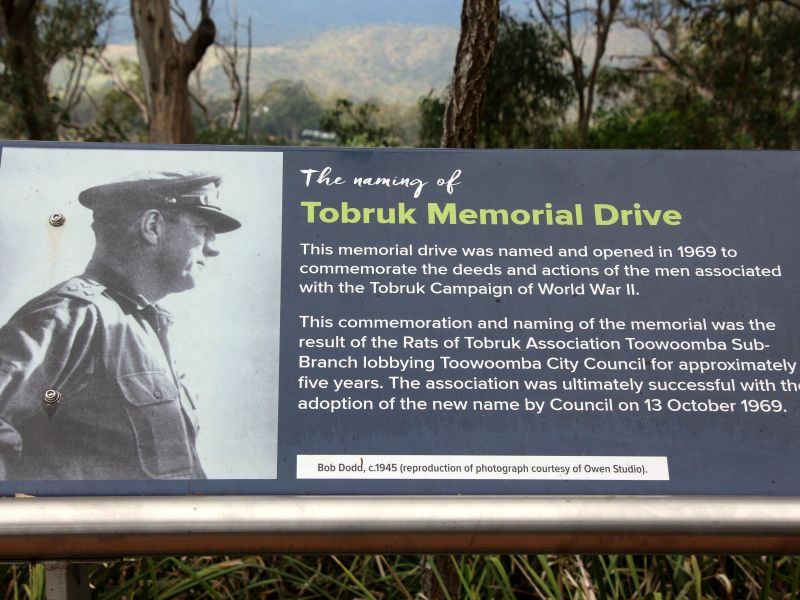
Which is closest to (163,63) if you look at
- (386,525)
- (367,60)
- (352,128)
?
(352,128)

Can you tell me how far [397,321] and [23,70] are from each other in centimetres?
956

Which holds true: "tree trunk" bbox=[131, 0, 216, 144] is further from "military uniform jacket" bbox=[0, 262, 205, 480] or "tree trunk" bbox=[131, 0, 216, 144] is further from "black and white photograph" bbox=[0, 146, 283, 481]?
"military uniform jacket" bbox=[0, 262, 205, 480]

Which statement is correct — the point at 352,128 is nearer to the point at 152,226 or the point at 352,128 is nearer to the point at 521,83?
the point at 521,83

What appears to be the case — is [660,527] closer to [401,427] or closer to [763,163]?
[401,427]

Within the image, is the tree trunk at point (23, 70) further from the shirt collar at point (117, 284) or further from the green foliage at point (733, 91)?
the shirt collar at point (117, 284)

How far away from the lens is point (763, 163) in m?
1.92

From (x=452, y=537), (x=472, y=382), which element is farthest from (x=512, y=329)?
(x=452, y=537)

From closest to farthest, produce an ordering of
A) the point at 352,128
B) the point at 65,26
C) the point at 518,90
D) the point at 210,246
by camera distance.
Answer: the point at 210,246
the point at 518,90
the point at 352,128
the point at 65,26

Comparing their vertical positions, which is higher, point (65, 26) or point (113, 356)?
point (65, 26)

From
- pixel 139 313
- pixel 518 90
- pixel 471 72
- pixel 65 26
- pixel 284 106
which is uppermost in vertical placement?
pixel 284 106

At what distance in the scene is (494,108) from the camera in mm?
11156

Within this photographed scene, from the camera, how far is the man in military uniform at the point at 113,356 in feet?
5.38

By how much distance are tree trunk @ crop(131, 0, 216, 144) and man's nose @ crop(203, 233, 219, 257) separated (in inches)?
258

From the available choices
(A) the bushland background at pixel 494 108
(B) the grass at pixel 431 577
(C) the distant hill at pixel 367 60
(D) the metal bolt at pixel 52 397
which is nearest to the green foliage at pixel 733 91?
(A) the bushland background at pixel 494 108
